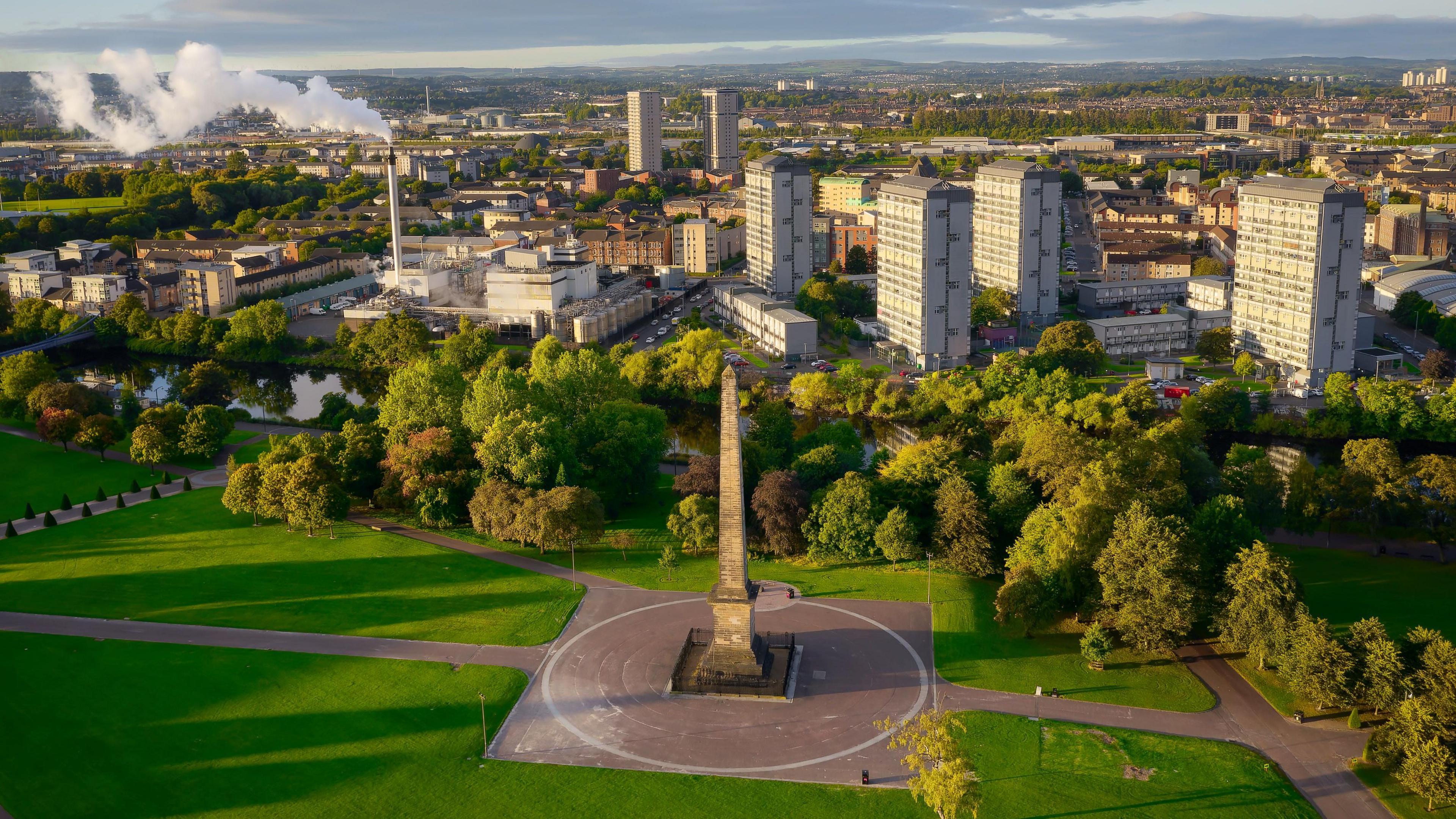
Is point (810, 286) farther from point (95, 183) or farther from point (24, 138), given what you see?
point (24, 138)

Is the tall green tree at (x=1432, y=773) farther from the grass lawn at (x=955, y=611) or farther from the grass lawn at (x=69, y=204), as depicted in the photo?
the grass lawn at (x=69, y=204)

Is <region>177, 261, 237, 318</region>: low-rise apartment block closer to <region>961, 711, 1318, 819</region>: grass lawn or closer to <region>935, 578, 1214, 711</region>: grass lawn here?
<region>935, 578, 1214, 711</region>: grass lawn

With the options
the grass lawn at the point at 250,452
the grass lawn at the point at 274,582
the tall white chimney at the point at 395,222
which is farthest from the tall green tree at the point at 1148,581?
the tall white chimney at the point at 395,222

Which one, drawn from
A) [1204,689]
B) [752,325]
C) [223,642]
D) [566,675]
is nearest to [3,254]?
[752,325]

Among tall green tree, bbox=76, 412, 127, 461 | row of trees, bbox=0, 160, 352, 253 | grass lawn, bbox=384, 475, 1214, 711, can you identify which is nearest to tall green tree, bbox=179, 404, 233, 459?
tall green tree, bbox=76, 412, 127, 461

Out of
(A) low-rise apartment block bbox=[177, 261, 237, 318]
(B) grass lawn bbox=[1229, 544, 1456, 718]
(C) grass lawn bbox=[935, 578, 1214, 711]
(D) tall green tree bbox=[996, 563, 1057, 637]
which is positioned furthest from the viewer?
(A) low-rise apartment block bbox=[177, 261, 237, 318]
